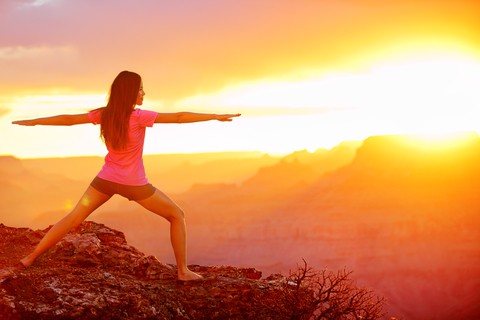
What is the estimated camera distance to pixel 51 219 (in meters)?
152

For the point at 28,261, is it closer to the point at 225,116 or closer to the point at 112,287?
the point at 112,287

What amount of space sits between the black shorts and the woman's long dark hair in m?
0.37

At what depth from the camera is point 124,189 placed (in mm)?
6547

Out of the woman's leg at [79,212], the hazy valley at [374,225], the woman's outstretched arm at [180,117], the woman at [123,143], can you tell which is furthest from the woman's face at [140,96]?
the hazy valley at [374,225]

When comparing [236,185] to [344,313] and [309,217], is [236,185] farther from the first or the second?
[344,313]

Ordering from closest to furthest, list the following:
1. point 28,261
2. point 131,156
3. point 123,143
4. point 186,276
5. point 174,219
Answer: point 123,143 → point 131,156 → point 174,219 → point 28,261 → point 186,276

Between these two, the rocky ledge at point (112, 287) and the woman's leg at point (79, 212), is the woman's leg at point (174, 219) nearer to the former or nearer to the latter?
the rocky ledge at point (112, 287)

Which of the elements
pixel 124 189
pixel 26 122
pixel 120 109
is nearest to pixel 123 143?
pixel 120 109

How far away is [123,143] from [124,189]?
17.9 inches

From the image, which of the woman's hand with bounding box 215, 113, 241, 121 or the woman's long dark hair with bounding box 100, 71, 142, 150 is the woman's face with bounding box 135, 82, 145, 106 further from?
the woman's hand with bounding box 215, 113, 241, 121

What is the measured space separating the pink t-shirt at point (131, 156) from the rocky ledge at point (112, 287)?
1.08 metres

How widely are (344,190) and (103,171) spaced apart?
126 metres

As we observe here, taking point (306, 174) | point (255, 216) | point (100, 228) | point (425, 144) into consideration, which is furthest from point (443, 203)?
point (100, 228)

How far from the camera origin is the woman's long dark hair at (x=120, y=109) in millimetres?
6410
